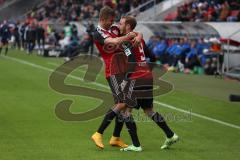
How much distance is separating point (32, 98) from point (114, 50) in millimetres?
7463

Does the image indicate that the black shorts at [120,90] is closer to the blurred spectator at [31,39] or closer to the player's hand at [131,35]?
the player's hand at [131,35]

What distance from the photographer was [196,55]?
28.0 meters

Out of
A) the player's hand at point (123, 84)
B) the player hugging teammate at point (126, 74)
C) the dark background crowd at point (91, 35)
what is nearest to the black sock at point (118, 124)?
the player hugging teammate at point (126, 74)

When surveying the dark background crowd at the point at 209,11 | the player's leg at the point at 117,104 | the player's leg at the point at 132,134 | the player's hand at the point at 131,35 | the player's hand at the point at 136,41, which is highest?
the player's hand at the point at 131,35

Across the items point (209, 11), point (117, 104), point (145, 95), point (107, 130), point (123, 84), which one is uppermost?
point (209, 11)

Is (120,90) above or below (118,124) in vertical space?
above

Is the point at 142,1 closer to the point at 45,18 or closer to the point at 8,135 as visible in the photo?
the point at 45,18

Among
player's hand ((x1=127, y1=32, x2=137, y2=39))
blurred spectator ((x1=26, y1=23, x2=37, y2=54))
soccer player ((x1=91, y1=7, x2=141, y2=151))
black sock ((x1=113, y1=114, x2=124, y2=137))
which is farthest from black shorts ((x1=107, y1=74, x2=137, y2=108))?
blurred spectator ((x1=26, y1=23, x2=37, y2=54))

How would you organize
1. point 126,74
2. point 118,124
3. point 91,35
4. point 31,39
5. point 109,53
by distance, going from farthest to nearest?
1. point 31,39
2. point 91,35
3. point 118,124
4. point 126,74
5. point 109,53

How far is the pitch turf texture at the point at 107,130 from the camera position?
10078 mm

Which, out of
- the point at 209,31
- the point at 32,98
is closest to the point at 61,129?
the point at 32,98

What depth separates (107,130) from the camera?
1238 cm

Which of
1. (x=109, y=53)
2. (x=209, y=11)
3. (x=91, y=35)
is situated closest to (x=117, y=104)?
(x=109, y=53)

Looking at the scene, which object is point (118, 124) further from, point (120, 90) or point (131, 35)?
point (131, 35)
